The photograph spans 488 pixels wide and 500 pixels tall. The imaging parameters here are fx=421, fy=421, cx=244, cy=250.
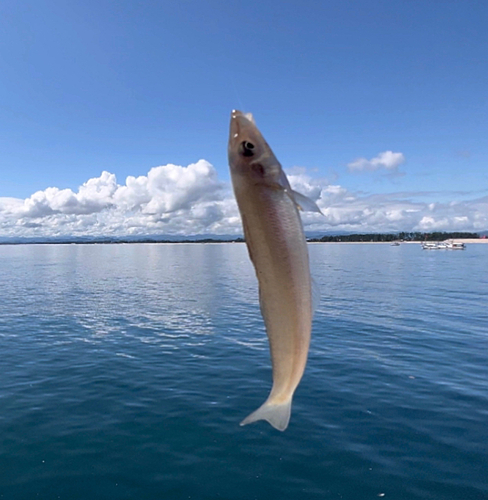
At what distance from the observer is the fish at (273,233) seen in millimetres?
2678

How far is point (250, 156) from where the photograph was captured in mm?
2678

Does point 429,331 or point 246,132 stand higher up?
point 246,132

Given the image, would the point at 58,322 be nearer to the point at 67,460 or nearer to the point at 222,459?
the point at 67,460

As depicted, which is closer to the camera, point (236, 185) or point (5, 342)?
point (236, 185)

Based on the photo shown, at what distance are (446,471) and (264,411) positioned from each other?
12788 millimetres

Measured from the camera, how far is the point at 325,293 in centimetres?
5481

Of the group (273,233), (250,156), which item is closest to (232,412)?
(273,233)

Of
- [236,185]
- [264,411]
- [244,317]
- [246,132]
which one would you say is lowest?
[244,317]

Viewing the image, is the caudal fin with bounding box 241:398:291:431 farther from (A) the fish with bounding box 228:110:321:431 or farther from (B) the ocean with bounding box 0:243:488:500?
(B) the ocean with bounding box 0:243:488:500

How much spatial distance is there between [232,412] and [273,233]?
→ 16.3 metres

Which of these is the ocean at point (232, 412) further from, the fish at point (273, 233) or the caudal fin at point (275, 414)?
the fish at point (273, 233)

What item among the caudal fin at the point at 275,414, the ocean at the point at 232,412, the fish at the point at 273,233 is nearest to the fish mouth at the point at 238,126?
the fish at the point at 273,233

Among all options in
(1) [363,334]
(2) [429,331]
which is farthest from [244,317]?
(2) [429,331]

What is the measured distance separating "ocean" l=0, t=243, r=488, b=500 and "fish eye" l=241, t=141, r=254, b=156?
1190cm
